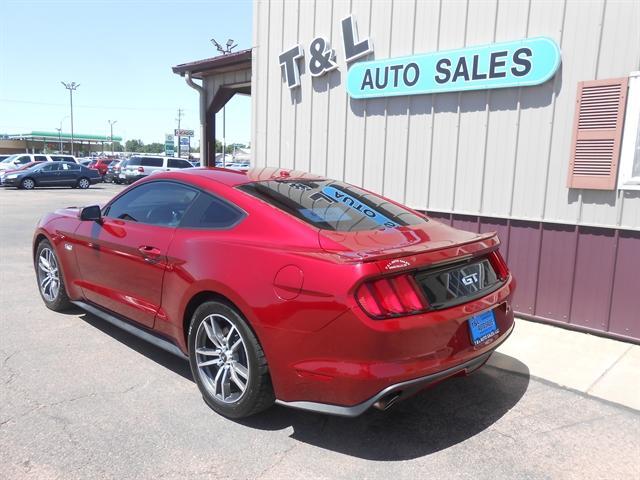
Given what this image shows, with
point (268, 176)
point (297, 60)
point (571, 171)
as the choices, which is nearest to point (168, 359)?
point (268, 176)

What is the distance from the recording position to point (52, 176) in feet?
82.7

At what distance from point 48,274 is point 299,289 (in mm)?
3650

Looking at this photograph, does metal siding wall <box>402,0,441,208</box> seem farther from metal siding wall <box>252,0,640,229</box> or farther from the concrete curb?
the concrete curb

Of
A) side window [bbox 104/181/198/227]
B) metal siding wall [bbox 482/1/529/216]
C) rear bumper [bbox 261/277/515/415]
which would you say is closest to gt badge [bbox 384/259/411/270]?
rear bumper [bbox 261/277/515/415]

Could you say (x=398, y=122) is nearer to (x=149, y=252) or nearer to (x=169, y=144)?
(x=149, y=252)

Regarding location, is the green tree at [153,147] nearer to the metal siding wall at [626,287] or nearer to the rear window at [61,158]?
the rear window at [61,158]

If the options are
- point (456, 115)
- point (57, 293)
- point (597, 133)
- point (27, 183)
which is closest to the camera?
point (597, 133)

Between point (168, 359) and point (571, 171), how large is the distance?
3.96m

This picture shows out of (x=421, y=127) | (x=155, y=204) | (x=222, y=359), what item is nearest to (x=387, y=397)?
(x=222, y=359)

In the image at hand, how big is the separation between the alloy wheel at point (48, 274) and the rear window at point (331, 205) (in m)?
2.69

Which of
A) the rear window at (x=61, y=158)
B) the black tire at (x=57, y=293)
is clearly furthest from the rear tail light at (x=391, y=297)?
the rear window at (x=61, y=158)

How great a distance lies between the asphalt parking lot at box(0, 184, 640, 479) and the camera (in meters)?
2.71

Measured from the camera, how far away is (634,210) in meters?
4.55

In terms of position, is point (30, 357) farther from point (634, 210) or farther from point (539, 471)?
point (634, 210)
